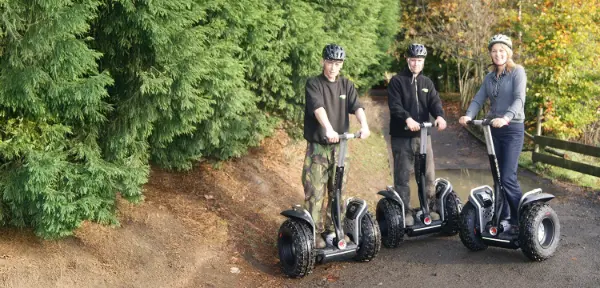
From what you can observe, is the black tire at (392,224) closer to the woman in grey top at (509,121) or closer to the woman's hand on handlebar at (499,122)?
the woman in grey top at (509,121)

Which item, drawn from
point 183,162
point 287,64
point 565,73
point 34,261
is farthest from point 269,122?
point 565,73

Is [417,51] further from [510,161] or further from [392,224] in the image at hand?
[392,224]

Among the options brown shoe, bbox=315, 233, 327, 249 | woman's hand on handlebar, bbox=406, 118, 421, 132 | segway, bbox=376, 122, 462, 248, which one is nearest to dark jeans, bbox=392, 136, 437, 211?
segway, bbox=376, 122, 462, 248

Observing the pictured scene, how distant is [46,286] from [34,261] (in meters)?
0.31

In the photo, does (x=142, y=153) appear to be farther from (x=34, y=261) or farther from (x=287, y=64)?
(x=287, y=64)

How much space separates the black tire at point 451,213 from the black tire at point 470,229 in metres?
0.50

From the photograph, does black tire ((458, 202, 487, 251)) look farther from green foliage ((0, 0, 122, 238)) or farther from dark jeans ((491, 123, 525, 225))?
green foliage ((0, 0, 122, 238))

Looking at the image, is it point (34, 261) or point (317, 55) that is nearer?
point (34, 261)

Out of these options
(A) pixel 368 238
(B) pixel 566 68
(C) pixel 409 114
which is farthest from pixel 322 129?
(B) pixel 566 68

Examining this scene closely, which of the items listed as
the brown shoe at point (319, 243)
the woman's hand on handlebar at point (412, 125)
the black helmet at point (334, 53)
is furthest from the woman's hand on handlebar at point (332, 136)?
the woman's hand on handlebar at point (412, 125)

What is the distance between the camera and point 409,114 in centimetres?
A: 752

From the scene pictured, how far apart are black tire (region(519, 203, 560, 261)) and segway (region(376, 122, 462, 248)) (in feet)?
3.56

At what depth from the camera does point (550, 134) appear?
48.9 ft

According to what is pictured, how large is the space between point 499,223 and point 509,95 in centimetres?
135
